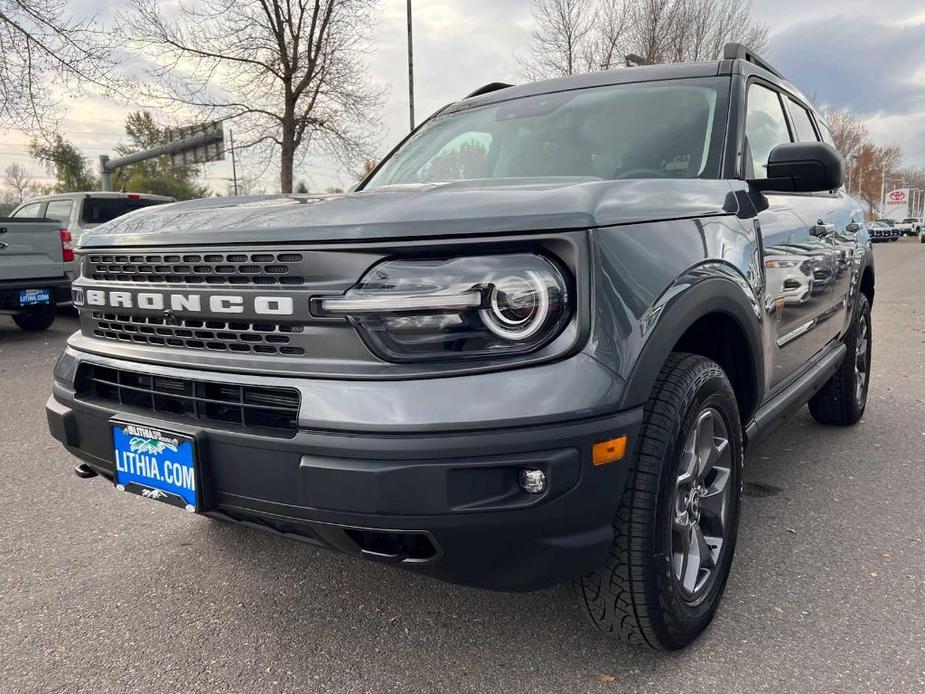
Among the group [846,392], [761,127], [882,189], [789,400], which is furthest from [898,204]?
[789,400]

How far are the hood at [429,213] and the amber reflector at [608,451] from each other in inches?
19.1

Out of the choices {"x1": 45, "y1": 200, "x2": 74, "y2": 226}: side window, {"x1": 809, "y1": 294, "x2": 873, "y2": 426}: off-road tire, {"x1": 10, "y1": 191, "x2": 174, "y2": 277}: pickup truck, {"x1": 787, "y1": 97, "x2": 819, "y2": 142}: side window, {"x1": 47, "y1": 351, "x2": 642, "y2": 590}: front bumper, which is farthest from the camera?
{"x1": 45, "y1": 200, "x2": 74, "y2": 226}: side window

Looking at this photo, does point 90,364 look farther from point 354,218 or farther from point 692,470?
point 692,470

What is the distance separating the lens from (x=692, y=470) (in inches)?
80.0

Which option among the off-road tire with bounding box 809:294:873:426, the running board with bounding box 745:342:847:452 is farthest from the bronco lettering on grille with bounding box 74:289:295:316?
the off-road tire with bounding box 809:294:873:426

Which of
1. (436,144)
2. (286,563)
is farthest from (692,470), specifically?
(436,144)

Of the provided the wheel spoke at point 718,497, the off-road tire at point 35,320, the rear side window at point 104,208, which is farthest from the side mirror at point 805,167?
the rear side window at point 104,208

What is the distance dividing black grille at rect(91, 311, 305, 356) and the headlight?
8.2 inches

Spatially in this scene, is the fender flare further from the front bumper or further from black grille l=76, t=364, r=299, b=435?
black grille l=76, t=364, r=299, b=435

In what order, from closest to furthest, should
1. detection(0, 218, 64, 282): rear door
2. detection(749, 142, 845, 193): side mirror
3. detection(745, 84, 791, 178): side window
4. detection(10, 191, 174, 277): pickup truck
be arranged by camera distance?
detection(749, 142, 845, 193): side mirror → detection(745, 84, 791, 178): side window → detection(0, 218, 64, 282): rear door → detection(10, 191, 174, 277): pickup truck

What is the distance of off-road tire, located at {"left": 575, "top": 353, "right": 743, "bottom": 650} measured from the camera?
5.78 ft

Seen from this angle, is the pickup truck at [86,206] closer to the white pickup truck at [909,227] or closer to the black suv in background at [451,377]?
the black suv in background at [451,377]

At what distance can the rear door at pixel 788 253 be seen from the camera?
2.62 m

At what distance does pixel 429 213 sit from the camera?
1.65 metres
